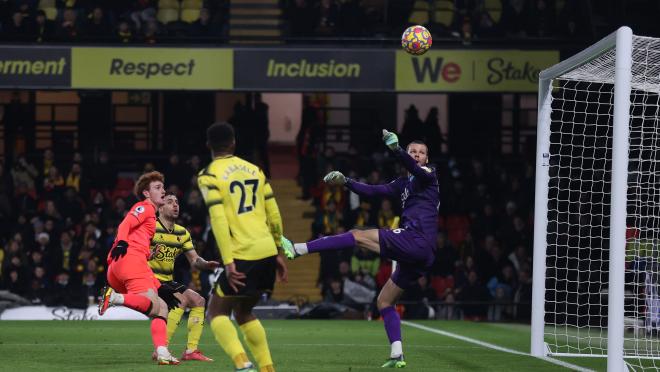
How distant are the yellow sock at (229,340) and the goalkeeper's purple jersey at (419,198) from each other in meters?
2.65

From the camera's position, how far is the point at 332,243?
10.4 meters

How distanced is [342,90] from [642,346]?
28.1ft

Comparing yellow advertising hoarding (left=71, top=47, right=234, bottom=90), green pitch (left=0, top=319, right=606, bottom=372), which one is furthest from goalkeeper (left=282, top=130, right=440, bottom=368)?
yellow advertising hoarding (left=71, top=47, right=234, bottom=90)

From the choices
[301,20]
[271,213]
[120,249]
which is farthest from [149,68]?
[271,213]

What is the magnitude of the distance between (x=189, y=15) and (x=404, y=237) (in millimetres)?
Answer: 14416

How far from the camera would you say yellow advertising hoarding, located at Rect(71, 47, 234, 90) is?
21.8 meters

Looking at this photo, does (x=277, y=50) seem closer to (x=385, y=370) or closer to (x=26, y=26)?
(x=26, y=26)

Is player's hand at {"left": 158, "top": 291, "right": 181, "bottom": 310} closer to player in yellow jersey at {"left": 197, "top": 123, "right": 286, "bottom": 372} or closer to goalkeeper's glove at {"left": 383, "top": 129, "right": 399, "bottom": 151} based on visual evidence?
goalkeeper's glove at {"left": 383, "top": 129, "right": 399, "bottom": 151}

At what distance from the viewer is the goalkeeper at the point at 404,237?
412 inches

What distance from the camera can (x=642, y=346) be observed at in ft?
49.7

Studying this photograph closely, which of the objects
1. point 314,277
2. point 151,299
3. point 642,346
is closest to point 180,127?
point 314,277

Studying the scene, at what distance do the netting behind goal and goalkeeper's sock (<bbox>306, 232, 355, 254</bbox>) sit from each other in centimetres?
276

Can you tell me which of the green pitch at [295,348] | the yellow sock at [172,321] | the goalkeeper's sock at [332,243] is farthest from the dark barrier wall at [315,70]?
the goalkeeper's sock at [332,243]

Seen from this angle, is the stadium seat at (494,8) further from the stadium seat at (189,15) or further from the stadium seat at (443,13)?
the stadium seat at (189,15)
